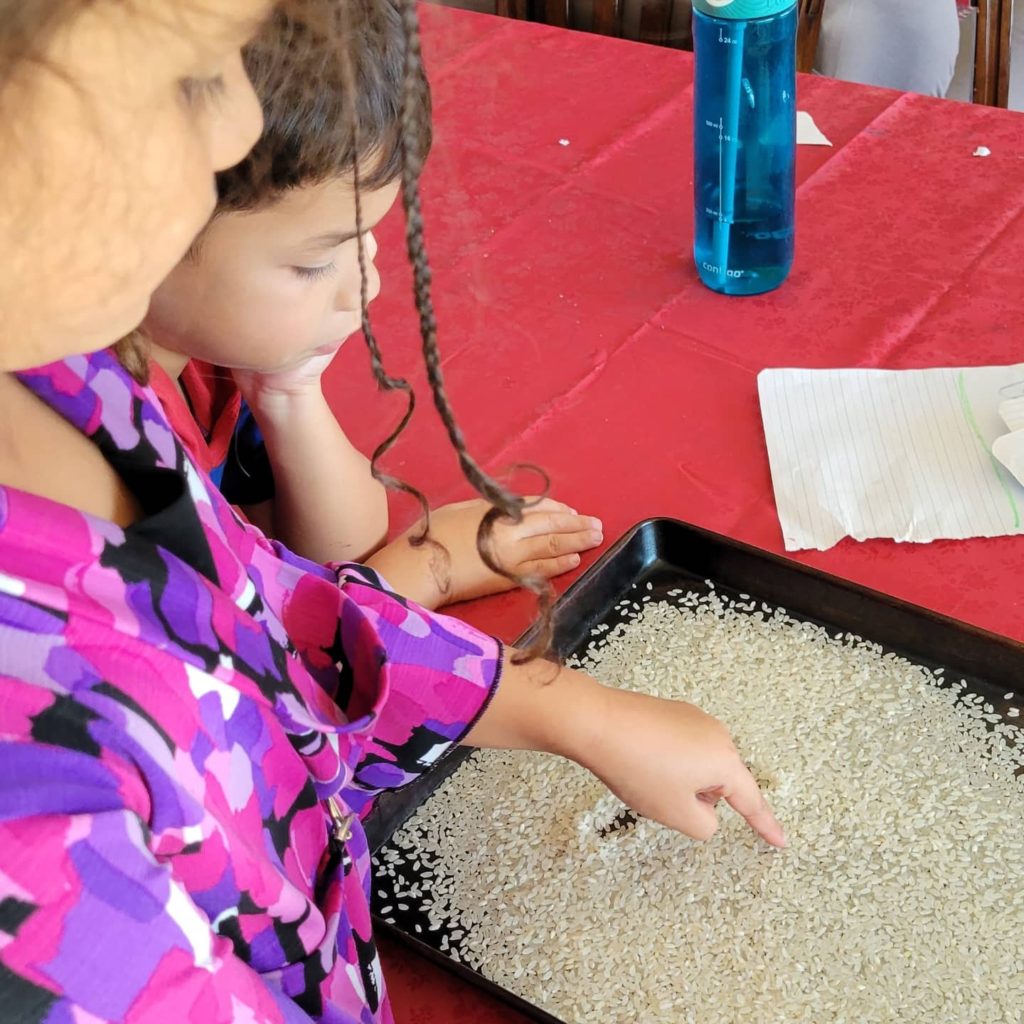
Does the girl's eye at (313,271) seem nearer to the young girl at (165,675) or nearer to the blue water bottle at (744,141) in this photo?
the young girl at (165,675)

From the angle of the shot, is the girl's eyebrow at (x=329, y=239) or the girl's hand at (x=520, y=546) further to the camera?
the girl's hand at (x=520, y=546)

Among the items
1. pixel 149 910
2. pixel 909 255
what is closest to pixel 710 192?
Answer: pixel 909 255

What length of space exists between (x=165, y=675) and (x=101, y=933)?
110 millimetres

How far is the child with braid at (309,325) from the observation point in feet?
1.86

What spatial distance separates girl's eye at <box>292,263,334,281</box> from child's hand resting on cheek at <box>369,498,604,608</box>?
25 cm

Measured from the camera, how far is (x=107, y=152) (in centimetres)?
30

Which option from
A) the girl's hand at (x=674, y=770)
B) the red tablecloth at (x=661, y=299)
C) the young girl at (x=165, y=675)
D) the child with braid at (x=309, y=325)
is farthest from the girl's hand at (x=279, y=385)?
the girl's hand at (x=674, y=770)

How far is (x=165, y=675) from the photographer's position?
1.63 ft

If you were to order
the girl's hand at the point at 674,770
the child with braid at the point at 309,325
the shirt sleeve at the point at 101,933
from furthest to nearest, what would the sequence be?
the girl's hand at the point at 674,770, the child with braid at the point at 309,325, the shirt sleeve at the point at 101,933

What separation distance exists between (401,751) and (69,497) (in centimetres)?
28

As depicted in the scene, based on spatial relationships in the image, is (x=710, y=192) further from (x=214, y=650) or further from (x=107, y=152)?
(x=107, y=152)

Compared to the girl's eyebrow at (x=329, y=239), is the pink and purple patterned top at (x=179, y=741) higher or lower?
lower

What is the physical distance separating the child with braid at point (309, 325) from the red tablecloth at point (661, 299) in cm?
5

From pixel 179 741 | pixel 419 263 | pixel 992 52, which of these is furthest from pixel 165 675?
pixel 992 52
